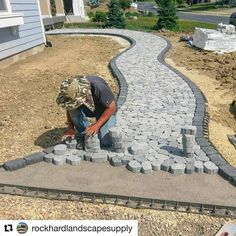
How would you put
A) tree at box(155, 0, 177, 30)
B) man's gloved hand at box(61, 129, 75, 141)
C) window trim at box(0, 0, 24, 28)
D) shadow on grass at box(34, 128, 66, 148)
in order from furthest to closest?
1. tree at box(155, 0, 177, 30)
2. window trim at box(0, 0, 24, 28)
3. shadow on grass at box(34, 128, 66, 148)
4. man's gloved hand at box(61, 129, 75, 141)

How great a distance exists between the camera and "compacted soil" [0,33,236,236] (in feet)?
11.8

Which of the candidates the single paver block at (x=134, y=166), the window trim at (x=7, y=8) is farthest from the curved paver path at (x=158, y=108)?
the window trim at (x=7, y=8)

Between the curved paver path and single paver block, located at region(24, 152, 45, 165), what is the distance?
4.29 ft

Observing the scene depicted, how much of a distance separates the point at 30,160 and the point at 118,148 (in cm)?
127

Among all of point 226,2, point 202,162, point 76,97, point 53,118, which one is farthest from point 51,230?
point 226,2

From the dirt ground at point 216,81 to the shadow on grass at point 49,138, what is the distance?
2.62m

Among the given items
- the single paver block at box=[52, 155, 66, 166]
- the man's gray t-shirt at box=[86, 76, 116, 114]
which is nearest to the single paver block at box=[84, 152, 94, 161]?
the single paver block at box=[52, 155, 66, 166]

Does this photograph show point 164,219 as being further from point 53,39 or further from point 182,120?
point 53,39

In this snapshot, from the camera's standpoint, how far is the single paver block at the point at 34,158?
458 cm

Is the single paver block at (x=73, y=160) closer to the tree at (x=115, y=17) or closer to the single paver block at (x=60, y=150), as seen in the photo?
the single paver block at (x=60, y=150)

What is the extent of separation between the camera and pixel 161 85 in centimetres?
798

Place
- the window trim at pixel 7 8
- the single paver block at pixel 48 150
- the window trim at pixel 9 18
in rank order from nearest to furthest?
the single paver block at pixel 48 150
the window trim at pixel 9 18
the window trim at pixel 7 8

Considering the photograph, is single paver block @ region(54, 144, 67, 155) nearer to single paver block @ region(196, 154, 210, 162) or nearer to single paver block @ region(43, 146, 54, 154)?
single paver block @ region(43, 146, 54, 154)

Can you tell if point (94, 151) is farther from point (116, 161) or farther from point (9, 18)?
point (9, 18)
